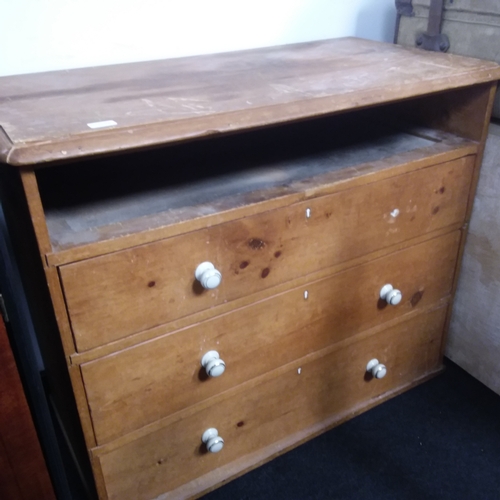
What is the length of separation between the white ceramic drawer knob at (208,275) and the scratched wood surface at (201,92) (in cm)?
23

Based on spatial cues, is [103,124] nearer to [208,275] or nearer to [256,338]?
[208,275]

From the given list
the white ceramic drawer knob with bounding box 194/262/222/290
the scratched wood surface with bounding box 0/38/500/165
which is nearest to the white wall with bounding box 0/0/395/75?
the scratched wood surface with bounding box 0/38/500/165

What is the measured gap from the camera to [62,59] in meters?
1.15

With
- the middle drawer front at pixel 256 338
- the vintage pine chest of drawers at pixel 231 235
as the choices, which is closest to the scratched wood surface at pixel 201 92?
the vintage pine chest of drawers at pixel 231 235

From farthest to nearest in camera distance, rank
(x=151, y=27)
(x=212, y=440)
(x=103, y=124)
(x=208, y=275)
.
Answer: (x=151, y=27) < (x=212, y=440) < (x=208, y=275) < (x=103, y=124)

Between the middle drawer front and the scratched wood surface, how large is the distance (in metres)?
0.36

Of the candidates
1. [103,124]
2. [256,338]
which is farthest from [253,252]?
[103,124]

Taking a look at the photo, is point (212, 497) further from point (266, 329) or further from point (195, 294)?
point (195, 294)

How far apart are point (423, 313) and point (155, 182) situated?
2.46ft

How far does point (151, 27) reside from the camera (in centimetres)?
121

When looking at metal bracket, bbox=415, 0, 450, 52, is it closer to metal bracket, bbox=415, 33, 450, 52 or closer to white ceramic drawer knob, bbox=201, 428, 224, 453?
metal bracket, bbox=415, 33, 450, 52

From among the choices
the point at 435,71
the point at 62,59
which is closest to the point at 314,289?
the point at 435,71

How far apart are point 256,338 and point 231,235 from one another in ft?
0.83

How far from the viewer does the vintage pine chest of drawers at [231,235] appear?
0.81m
